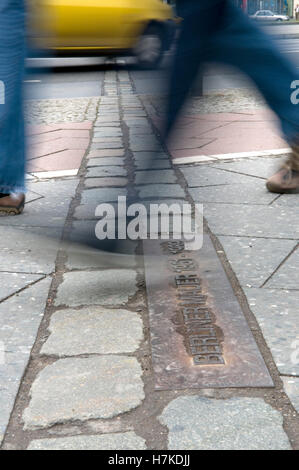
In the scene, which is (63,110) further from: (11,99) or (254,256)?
(254,256)

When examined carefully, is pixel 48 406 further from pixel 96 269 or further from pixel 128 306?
pixel 96 269

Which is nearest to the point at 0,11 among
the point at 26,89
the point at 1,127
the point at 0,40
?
the point at 0,40

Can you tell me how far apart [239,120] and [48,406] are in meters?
4.53

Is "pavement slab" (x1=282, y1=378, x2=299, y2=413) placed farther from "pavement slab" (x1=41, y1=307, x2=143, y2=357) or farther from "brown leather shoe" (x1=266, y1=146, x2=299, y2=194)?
"brown leather shoe" (x1=266, y1=146, x2=299, y2=194)

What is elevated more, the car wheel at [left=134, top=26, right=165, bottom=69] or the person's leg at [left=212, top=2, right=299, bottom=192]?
the car wheel at [left=134, top=26, right=165, bottom=69]

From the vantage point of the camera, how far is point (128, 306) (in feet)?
7.45

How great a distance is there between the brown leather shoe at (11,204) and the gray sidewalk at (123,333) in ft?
0.23

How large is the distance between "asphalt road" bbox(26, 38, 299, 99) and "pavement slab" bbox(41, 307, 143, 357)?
656mm

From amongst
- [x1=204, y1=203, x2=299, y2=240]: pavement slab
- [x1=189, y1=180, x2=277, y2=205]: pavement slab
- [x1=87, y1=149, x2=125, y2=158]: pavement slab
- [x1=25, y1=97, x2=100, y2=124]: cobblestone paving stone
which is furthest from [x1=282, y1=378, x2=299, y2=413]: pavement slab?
[x1=25, y1=97, x2=100, y2=124]: cobblestone paving stone

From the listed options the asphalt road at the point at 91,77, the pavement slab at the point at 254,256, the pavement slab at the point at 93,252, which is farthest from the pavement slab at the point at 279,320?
the asphalt road at the point at 91,77

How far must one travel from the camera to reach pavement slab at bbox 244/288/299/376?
190 cm

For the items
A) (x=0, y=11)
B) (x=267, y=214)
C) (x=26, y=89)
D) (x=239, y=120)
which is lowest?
(x=239, y=120)

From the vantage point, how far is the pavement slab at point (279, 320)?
1896 mm
